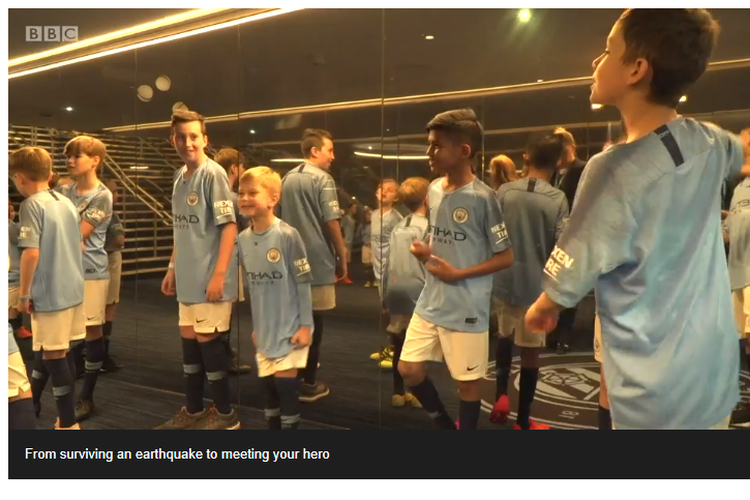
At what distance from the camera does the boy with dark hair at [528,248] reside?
196cm

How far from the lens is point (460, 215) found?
6.51ft

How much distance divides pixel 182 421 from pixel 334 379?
0.68m

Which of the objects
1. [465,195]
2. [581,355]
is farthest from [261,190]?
[581,355]

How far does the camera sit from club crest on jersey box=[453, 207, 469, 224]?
1979 millimetres

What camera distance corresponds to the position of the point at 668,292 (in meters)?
1.44

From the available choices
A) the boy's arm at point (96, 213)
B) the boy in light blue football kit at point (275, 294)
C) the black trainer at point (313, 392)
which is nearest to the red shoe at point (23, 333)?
the boy's arm at point (96, 213)

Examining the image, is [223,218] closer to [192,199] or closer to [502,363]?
[192,199]

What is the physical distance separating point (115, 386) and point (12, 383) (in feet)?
3.11

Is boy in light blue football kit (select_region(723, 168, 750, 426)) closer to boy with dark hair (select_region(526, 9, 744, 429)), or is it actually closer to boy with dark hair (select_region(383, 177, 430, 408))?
boy with dark hair (select_region(526, 9, 744, 429))

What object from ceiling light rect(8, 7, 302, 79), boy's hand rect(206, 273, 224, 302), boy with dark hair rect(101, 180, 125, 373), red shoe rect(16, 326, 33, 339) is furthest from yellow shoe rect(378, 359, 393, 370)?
red shoe rect(16, 326, 33, 339)

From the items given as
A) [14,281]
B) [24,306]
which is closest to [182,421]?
[24,306]

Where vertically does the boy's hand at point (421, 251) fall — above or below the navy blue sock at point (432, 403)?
above

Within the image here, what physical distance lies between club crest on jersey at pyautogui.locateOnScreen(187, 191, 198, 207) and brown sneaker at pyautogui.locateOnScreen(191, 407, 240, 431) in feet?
2.83

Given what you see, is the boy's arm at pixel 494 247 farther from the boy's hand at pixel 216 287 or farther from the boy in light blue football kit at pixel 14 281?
the boy in light blue football kit at pixel 14 281
